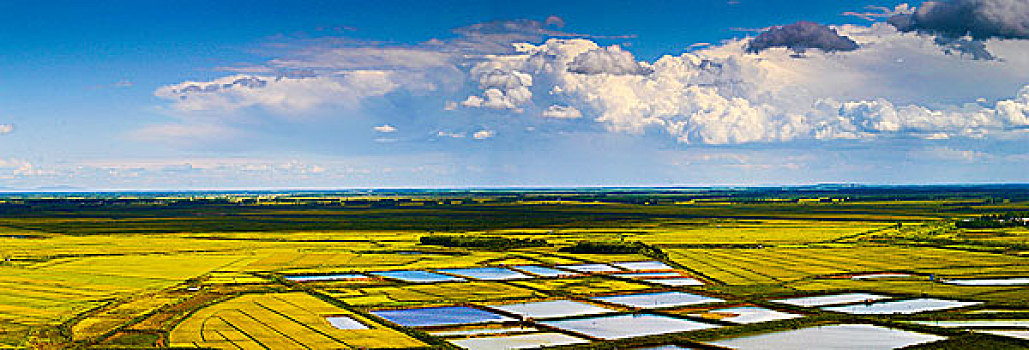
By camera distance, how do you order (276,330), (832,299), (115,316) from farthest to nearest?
1. (832,299)
2. (115,316)
3. (276,330)

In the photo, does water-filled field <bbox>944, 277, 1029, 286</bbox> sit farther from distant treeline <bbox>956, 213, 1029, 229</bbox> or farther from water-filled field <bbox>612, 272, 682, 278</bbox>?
distant treeline <bbox>956, 213, 1029, 229</bbox>

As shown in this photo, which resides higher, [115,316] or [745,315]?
[115,316]

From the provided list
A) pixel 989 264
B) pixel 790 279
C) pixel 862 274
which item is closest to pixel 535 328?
pixel 790 279

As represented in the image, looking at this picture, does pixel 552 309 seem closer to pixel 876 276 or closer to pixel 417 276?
pixel 417 276

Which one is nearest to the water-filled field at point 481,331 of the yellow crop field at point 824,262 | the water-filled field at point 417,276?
the water-filled field at point 417,276

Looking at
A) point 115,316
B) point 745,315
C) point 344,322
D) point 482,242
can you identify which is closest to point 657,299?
point 745,315

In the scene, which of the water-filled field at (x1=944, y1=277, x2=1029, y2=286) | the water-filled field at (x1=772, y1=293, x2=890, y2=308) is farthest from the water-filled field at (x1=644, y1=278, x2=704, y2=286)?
the water-filled field at (x1=944, y1=277, x2=1029, y2=286)
